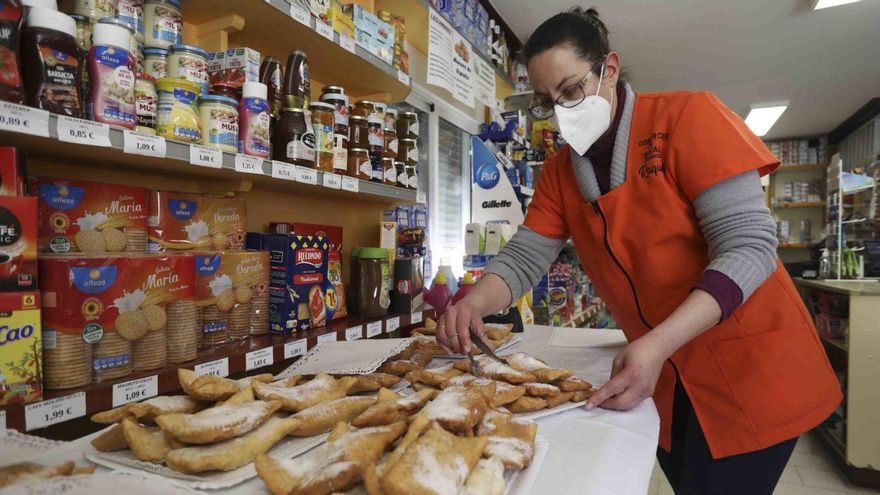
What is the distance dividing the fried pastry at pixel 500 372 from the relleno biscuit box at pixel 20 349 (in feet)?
2.98

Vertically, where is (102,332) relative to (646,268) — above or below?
below

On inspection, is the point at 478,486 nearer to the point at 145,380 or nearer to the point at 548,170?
the point at 145,380

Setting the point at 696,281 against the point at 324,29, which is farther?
the point at 324,29

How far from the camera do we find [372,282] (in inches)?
85.3

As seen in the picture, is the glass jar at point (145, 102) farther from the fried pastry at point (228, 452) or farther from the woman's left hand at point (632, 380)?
the woman's left hand at point (632, 380)

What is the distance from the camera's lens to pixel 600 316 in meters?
5.50

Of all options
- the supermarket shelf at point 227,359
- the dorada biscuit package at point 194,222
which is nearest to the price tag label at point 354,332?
the supermarket shelf at point 227,359

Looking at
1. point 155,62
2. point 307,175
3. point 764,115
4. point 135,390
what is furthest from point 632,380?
point 764,115

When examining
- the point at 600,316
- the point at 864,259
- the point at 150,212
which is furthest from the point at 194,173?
the point at 864,259

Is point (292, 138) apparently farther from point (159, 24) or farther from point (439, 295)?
point (439, 295)

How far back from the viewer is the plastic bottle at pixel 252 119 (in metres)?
1.51

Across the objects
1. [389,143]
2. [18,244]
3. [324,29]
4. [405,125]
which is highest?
[324,29]

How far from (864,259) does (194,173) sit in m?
6.68

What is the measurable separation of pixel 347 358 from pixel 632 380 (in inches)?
28.0
